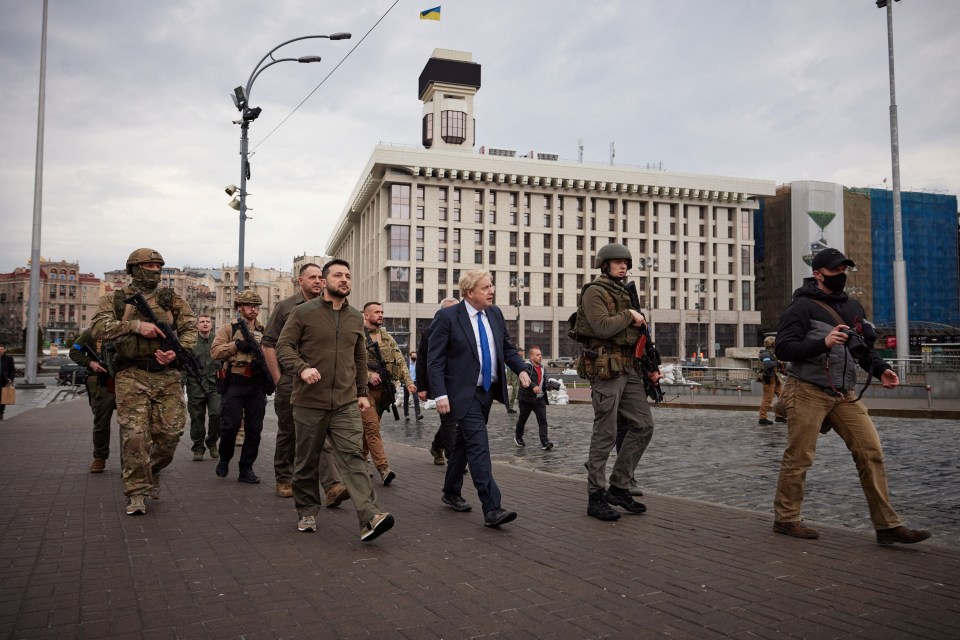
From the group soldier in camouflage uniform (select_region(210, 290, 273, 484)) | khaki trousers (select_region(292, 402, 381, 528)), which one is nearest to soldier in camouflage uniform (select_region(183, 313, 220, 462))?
soldier in camouflage uniform (select_region(210, 290, 273, 484))

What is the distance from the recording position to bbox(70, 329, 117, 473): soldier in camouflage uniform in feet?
27.6

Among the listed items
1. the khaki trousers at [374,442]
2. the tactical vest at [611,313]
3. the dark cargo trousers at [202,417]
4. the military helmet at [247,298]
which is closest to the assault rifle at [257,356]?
the military helmet at [247,298]

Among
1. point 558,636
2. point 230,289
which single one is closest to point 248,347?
point 558,636

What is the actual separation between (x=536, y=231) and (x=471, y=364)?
7949 cm

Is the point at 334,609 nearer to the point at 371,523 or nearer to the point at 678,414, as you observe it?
the point at 371,523

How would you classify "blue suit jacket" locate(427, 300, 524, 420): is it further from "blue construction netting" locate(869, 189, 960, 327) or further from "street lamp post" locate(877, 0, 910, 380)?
"blue construction netting" locate(869, 189, 960, 327)

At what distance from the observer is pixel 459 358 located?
592 centimetres

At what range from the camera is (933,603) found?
3.67 metres

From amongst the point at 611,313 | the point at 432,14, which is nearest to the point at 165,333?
the point at 611,313

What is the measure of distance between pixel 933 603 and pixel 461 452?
11.5 ft

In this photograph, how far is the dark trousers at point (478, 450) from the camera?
216 inches

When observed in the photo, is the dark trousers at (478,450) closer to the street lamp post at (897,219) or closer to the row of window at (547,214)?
the street lamp post at (897,219)

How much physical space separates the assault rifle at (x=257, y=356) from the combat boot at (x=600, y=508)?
360 cm

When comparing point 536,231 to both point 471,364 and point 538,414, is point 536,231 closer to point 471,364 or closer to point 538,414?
point 538,414
